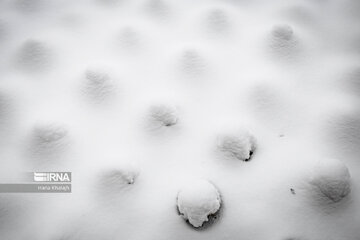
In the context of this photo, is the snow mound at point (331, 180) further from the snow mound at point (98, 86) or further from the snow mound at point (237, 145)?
the snow mound at point (98, 86)

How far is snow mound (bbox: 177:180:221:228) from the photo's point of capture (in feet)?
3.23

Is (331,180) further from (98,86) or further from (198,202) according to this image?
(98,86)

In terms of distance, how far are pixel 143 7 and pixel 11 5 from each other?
0.96 metres

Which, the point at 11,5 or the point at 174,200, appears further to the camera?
the point at 11,5

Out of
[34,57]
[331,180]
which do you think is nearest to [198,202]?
[331,180]

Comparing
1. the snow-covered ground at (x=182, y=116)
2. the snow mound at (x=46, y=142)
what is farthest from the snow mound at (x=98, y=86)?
the snow mound at (x=46, y=142)

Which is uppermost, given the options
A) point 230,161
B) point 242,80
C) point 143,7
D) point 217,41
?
point 143,7

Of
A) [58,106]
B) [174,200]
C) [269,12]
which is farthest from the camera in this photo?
[269,12]

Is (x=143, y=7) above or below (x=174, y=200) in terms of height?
above

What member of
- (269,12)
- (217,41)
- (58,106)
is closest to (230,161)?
(217,41)

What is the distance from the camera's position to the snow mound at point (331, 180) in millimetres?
996

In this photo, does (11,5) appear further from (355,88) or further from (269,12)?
(355,88)

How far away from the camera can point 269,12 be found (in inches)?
64.2

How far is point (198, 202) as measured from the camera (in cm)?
98
